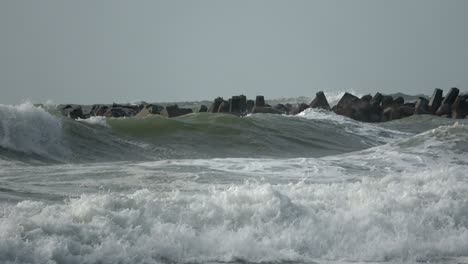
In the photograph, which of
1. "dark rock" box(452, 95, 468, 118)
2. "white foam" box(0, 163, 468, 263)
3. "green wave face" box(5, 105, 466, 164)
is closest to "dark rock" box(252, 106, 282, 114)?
"green wave face" box(5, 105, 466, 164)

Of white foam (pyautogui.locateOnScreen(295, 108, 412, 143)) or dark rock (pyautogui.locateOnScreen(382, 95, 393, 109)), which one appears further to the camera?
dark rock (pyautogui.locateOnScreen(382, 95, 393, 109))

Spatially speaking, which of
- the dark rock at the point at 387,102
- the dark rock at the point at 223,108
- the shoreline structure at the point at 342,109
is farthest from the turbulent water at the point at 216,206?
the dark rock at the point at 387,102

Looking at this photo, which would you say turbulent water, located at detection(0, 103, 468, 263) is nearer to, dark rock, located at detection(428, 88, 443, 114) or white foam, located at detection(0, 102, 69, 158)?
white foam, located at detection(0, 102, 69, 158)

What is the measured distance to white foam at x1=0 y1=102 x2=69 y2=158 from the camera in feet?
49.3

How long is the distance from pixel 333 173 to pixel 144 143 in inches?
257

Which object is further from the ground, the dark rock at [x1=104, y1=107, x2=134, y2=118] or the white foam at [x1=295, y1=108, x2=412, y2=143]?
the dark rock at [x1=104, y1=107, x2=134, y2=118]

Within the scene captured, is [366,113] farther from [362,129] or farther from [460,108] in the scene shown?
[362,129]

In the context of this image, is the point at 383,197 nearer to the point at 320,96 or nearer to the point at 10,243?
the point at 10,243

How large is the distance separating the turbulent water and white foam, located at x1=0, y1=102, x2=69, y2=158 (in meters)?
0.03

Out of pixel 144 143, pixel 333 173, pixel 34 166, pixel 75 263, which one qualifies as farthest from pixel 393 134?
pixel 75 263

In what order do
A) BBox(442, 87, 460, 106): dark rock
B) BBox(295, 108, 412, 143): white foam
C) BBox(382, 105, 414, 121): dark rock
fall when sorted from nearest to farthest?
BBox(295, 108, 412, 143): white foam, BBox(382, 105, 414, 121): dark rock, BBox(442, 87, 460, 106): dark rock

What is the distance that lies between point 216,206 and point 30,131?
8.74 metres

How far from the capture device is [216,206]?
817 cm

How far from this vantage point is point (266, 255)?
281 inches
